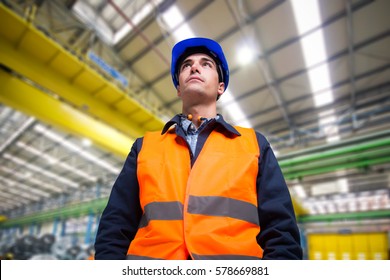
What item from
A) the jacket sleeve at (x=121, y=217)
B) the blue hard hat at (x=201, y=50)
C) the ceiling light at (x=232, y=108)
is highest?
the ceiling light at (x=232, y=108)

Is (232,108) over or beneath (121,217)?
over

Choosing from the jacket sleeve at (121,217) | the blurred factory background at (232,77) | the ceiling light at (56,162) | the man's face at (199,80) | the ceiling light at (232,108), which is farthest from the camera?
the ceiling light at (56,162)

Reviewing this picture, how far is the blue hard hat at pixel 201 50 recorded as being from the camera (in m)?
1.78

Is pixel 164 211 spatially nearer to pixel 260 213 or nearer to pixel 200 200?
pixel 200 200

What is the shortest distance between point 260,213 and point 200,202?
0.31 metres

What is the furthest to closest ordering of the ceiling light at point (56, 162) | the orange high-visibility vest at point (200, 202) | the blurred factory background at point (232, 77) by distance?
the ceiling light at point (56, 162)
the blurred factory background at point (232, 77)
the orange high-visibility vest at point (200, 202)

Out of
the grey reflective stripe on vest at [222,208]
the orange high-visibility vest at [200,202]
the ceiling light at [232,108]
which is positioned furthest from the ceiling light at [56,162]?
the grey reflective stripe on vest at [222,208]

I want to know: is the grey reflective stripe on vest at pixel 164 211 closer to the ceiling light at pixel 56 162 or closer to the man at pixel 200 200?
the man at pixel 200 200

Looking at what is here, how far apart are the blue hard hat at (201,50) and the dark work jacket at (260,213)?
0.67 metres

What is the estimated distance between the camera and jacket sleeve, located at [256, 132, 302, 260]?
37.7 inches

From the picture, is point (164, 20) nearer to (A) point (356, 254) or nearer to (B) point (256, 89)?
(B) point (256, 89)

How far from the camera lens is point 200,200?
104cm

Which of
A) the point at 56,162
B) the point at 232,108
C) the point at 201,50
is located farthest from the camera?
the point at 56,162

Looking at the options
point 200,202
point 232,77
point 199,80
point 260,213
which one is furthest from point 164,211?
point 232,77
